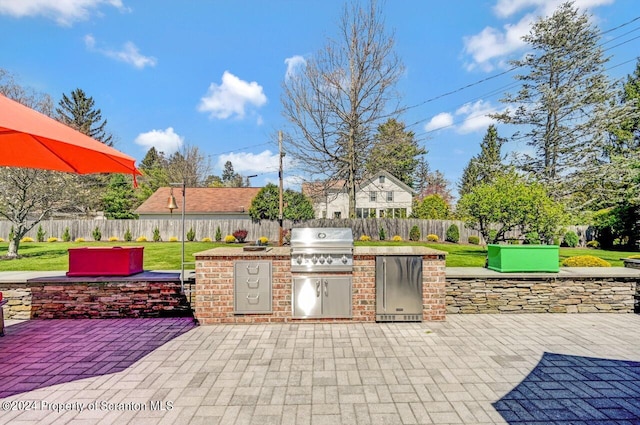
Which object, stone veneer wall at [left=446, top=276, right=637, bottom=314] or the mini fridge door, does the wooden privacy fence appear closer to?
stone veneer wall at [left=446, top=276, right=637, bottom=314]

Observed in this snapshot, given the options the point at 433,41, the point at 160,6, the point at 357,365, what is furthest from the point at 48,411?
the point at 433,41

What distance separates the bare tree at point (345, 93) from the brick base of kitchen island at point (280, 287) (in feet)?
41.0

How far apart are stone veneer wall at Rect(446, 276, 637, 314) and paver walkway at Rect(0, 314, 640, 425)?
0.65 meters

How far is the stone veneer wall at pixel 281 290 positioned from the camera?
456cm

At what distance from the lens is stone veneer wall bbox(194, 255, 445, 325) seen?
456cm

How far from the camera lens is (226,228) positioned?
1980 cm

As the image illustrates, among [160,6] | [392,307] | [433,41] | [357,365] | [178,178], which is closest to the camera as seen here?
[357,365]

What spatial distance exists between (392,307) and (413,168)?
34.4m

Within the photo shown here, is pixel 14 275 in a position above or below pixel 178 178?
below

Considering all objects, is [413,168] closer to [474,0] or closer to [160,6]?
[474,0]

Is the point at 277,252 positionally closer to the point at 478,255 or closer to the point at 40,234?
the point at 478,255

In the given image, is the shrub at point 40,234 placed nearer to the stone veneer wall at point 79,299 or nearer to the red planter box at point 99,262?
the stone veneer wall at point 79,299

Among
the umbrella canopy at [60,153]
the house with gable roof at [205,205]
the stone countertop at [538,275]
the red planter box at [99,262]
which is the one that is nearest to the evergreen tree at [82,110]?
the house with gable roof at [205,205]

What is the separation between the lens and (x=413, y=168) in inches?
1451
